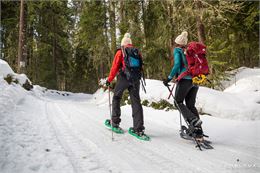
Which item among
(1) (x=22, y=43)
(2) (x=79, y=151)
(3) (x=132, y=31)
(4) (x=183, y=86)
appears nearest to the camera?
(2) (x=79, y=151)

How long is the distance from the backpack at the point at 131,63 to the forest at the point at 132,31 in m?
5.53

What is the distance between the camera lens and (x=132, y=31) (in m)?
17.5

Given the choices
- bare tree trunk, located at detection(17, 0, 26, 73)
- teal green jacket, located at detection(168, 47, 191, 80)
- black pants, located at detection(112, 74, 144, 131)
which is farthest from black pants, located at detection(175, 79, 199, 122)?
bare tree trunk, located at detection(17, 0, 26, 73)

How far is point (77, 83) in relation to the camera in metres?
42.9

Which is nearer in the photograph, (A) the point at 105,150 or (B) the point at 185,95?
(A) the point at 105,150

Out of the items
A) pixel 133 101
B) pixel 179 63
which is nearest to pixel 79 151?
pixel 133 101

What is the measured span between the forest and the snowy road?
5.62 m

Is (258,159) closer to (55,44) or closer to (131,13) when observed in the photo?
(131,13)

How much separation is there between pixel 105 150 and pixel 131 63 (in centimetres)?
207

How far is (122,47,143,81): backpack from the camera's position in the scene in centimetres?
533

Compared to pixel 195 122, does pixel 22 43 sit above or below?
above

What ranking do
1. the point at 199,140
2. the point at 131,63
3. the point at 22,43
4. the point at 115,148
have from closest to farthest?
1. the point at 115,148
2. the point at 199,140
3. the point at 131,63
4. the point at 22,43

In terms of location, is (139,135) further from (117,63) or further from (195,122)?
(117,63)

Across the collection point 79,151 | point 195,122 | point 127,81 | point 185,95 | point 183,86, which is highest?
point 127,81
